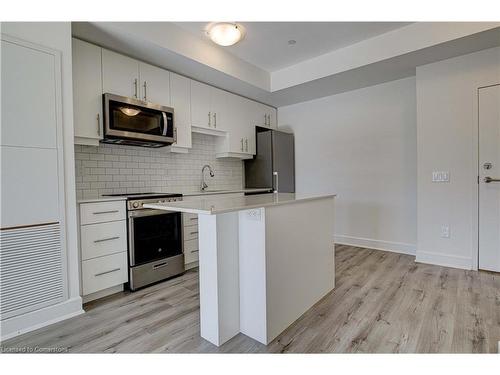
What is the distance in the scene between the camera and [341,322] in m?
1.94

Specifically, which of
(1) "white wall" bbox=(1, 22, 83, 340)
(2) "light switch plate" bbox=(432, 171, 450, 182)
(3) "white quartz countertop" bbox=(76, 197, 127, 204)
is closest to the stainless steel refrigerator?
(2) "light switch plate" bbox=(432, 171, 450, 182)

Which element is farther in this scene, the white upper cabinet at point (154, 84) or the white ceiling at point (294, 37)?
the white upper cabinet at point (154, 84)

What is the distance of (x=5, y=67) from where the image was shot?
1.82 m

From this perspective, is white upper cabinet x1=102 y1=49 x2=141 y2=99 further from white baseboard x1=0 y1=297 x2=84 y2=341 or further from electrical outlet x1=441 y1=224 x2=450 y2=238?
electrical outlet x1=441 y1=224 x2=450 y2=238

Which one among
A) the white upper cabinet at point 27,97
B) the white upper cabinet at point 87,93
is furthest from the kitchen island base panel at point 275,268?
the white upper cabinet at point 87,93

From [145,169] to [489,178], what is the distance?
12.6ft

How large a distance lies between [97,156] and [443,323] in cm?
338

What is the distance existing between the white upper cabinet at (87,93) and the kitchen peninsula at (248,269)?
1.35 m

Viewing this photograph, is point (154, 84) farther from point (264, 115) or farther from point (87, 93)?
point (264, 115)

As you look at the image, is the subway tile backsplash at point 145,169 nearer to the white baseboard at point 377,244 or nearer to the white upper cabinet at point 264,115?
the white upper cabinet at point 264,115

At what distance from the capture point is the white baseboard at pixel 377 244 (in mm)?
3691
